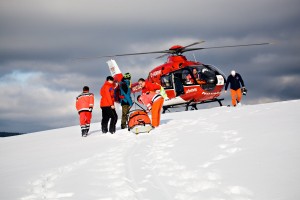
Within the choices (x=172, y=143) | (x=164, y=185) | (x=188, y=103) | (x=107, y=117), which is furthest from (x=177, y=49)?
(x=164, y=185)

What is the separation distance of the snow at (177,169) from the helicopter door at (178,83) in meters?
9.65

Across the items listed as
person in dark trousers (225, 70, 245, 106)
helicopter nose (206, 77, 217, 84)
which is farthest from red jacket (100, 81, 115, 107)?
helicopter nose (206, 77, 217, 84)

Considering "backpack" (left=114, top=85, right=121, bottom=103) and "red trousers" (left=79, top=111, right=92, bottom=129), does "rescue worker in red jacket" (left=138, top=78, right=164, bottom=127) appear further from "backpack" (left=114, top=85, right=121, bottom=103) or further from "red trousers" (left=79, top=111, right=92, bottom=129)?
"red trousers" (left=79, top=111, right=92, bottom=129)

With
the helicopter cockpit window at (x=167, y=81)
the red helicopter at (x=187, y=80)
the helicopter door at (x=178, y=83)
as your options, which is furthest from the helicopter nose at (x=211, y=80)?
the helicopter cockpit window at (x=167, y=81)

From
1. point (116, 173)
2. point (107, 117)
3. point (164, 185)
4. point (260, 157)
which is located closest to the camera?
point (164, 185)

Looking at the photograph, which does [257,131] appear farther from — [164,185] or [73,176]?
[73,176]

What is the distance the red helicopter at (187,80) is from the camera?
15.8 metres

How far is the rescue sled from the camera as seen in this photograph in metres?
8.40

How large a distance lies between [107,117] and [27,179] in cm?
482

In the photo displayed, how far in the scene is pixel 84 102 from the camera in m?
9.23

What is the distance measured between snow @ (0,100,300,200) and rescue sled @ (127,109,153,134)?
1843 mm

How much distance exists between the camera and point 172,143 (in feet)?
20.1

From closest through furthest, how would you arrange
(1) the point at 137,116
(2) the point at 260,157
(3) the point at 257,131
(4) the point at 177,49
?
(2) the point at 260,157, (3) the point at 257,131, (1) the point at 137,116, (4) the point at 177,49

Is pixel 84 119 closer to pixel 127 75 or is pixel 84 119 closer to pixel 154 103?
pixel 127 75
